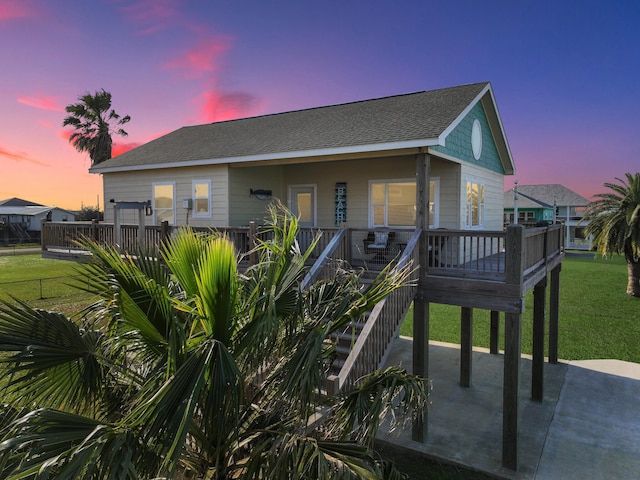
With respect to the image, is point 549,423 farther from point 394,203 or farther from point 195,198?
point 195,198

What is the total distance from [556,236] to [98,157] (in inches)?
1416

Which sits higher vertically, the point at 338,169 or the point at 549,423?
the point at 338,169

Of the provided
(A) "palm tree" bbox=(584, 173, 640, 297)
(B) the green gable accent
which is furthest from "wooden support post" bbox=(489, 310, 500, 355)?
(A) "palm tree" bbox=(584, 173, 640, 297)

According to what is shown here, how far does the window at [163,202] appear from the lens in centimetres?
1242

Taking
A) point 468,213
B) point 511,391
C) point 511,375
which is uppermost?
point 468,213

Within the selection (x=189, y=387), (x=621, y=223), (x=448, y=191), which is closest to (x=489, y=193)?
(x=448, y=191)

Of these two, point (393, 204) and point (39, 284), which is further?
point (39, 284)

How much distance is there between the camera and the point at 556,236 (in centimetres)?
1062

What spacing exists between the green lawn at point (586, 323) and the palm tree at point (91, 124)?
30.0m

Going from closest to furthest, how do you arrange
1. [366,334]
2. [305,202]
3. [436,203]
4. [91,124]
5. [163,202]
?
[366,334] < [436,203] < [305,202] < [163,202] < [91,124]

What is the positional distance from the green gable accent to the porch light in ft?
16.6

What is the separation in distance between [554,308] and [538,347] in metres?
2.10

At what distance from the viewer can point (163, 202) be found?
1256cm

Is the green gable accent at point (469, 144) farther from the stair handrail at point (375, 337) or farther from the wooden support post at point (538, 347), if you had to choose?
the wooden support post at point (538, 347)
